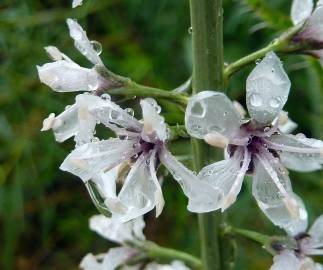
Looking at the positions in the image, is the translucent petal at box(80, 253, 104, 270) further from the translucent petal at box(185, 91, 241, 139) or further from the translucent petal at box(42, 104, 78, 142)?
the translucent petal at box(185, 91, 241, 139)

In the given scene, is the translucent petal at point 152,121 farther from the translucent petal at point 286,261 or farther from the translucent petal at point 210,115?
the translucent petal at point 286,261

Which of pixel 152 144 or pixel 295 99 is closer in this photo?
pixel 152 144

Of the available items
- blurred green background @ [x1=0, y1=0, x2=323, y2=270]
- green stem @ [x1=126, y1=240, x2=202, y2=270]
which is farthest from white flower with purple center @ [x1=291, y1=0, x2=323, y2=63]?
blurred green background @ [x1=0, y1=0, x2=323, y2=270]

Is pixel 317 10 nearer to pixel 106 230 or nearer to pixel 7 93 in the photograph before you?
pixel 106 230

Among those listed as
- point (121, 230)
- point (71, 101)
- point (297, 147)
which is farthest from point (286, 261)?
point (71, 101)

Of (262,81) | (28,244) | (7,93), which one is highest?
(262,81)

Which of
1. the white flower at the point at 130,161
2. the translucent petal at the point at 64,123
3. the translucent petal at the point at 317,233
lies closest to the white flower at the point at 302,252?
the translucent petal at the point at 317,233

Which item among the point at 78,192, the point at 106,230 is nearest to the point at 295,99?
the point at 78,192
